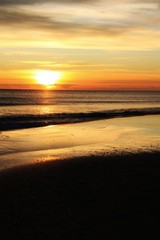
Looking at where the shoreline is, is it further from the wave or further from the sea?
the sea

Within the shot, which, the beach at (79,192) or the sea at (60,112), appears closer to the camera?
the beach at (79,192)

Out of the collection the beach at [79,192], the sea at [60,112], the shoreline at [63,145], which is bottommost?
the sea at [60,112]

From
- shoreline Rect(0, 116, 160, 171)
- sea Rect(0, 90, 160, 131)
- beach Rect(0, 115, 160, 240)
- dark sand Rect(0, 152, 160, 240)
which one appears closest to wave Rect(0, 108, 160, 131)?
sea Rect(0, 90, 160, 131)

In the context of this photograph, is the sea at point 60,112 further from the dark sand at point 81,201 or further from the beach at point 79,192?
the dark sand at point 81,201

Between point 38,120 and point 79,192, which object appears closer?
point 79,192

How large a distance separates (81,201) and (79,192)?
82 cm

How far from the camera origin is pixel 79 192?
1063 centimetres

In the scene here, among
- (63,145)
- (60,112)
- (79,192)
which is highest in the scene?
(79,192)

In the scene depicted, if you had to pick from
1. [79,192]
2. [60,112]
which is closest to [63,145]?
[79,192]

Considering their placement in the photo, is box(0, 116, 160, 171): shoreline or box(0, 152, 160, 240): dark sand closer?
box(0, 152, 160, 240): dark sand

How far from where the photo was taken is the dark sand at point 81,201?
25.9 ft

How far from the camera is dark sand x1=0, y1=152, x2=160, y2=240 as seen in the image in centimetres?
788

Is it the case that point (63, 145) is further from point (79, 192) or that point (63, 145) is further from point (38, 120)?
point (38, 120)

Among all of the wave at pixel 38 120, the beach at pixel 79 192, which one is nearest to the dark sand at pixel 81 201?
the beach at pixel 79 192
